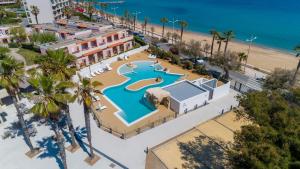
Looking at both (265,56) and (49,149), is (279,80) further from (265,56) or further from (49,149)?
(49,149)

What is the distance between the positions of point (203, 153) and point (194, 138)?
8.27ft

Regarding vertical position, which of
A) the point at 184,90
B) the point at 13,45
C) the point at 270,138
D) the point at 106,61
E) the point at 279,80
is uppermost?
the point at 270,138

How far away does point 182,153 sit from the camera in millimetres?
24906

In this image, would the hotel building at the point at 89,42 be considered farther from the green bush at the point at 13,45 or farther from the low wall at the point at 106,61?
the green bush at the point at 13,45

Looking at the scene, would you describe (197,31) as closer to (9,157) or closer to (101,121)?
(101,121)

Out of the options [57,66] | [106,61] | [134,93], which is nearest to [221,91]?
[134,93]

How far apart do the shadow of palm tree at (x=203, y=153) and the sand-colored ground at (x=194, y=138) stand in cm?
23

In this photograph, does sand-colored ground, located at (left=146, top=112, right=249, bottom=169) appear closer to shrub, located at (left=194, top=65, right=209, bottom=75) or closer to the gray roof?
the gray roof

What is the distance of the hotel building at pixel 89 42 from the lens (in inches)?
1987

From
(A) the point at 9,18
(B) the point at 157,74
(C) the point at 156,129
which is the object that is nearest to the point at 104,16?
(A) the point at 9,18

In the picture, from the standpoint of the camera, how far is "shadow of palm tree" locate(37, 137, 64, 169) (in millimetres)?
25234

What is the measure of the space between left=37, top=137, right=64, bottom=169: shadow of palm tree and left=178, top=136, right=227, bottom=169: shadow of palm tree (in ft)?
46.5

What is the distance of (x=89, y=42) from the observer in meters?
53.5

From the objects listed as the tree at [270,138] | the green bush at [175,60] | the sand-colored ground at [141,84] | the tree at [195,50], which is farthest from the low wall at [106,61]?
the tree at [270,138]
